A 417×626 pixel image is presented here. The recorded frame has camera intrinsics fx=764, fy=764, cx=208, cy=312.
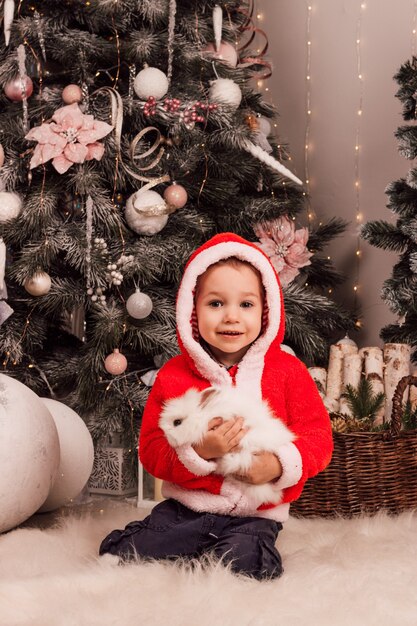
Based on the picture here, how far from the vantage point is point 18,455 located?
1.55 meters

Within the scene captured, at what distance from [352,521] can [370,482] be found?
116 mm

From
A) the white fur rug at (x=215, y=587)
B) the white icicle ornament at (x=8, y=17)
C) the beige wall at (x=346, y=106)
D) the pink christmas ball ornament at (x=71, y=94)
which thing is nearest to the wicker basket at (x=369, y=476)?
the white fur rug at (x=215, y=587)

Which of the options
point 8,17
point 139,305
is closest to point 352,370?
point 139,305

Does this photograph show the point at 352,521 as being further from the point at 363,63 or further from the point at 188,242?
the point at 363,63

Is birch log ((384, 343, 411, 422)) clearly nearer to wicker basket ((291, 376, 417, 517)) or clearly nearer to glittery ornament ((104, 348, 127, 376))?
wicker basket ((291, 376, 417, 517))

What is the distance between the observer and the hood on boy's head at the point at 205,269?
143 cm

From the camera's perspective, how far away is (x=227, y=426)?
1270 mm

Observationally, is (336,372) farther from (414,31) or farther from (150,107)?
(414,31)

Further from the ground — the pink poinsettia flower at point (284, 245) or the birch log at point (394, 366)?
the pink poinsettia flower at point (284, 245)

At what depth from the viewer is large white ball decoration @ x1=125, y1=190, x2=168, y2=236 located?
2076 millimetres

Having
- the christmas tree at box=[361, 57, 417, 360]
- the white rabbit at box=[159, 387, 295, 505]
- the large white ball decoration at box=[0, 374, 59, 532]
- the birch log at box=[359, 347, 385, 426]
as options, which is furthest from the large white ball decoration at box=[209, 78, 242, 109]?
the white rabbit at box=[159, 387, 295, 505]

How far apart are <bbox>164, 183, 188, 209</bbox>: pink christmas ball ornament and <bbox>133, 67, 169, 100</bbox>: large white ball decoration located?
0.88 ft

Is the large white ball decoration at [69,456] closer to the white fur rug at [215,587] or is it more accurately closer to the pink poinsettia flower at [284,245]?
the white fur rug at [215,587]

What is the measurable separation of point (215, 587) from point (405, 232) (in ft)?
4.27
